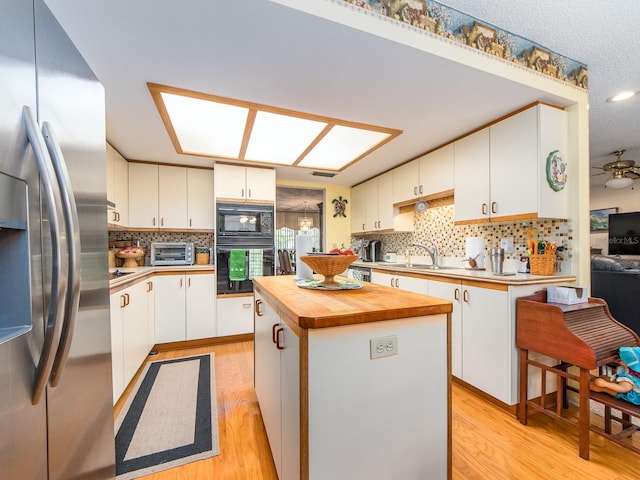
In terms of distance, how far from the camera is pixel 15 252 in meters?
0.65

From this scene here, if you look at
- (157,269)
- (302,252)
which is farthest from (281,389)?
(157,269)

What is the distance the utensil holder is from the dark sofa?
2.05m

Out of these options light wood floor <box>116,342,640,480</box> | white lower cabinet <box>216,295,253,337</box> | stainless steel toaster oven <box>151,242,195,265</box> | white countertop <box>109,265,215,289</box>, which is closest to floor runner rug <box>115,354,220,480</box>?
light wood floor <box>116,342,640,480</box>

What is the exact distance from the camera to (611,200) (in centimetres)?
503

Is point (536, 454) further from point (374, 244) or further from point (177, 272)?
point (177, 272)

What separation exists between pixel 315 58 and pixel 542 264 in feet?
7.40

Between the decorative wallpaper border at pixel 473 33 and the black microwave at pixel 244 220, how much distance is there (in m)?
2.52

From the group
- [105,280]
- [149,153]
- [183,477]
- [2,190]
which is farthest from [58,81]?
[149,153]

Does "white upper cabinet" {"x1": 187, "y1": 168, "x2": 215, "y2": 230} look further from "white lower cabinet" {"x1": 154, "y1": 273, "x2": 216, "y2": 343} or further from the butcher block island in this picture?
the butcher block island

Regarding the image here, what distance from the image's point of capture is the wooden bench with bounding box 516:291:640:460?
1523 mm

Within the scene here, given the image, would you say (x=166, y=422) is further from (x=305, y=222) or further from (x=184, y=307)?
(x=305, y=222)

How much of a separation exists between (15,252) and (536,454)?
96.4 inches

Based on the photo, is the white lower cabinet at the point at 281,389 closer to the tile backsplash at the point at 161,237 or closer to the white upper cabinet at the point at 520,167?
the white upper cabinet at the point at 520,167

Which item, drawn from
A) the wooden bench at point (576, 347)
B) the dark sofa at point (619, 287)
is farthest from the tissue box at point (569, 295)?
the dark sofa at point (619, 287)
